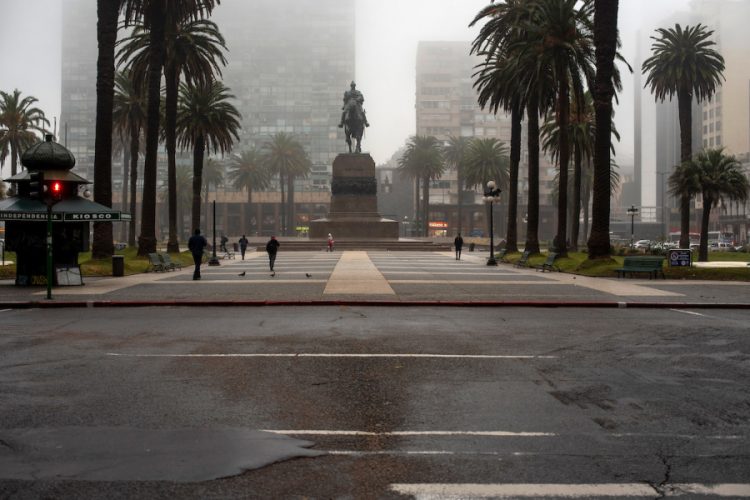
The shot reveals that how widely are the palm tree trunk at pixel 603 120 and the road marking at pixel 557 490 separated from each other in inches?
1119

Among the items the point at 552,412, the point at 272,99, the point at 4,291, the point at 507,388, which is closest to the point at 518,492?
the point at 552,412

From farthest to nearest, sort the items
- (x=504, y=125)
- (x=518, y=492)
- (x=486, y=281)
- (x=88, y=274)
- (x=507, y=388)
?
(x=504, y=125) → (x=88, y=274) → (x=486, y=281) → (x=507, y=388) → (x=518, y=492)

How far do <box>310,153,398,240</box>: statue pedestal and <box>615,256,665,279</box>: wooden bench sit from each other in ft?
143

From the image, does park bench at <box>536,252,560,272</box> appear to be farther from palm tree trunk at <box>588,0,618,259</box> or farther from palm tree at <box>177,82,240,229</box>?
palm tree at <box>177,82,240,229</box>

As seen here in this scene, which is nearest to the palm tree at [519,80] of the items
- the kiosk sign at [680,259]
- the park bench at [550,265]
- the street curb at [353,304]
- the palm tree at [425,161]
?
the park bench at [550,265]

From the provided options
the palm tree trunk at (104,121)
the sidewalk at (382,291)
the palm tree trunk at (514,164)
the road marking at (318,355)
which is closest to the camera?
the road marking at (318,355)

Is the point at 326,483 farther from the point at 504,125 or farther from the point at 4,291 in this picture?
the point at 504,125

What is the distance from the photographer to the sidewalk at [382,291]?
1898 cm

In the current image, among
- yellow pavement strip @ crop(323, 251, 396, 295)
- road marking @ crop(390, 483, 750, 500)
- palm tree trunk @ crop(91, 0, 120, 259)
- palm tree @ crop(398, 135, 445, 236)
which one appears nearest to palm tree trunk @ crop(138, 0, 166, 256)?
palm tree trunk @ crop(91, 0, 120, 259)

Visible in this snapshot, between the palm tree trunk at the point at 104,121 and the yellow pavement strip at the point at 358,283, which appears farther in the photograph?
the palm tree trunk at the point at 104,121

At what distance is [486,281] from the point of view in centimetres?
2708

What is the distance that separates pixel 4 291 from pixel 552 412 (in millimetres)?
19691

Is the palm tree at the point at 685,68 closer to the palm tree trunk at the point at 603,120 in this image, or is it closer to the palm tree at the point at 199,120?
the palm tree trunk at the point at 603,120

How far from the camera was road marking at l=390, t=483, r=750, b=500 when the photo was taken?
16.3 ft
